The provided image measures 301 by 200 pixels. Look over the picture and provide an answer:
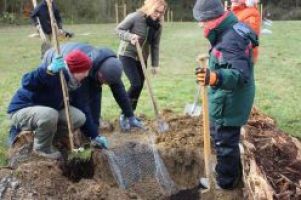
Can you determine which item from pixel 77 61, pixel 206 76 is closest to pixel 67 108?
pixel 77 61

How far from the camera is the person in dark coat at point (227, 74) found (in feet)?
12.7

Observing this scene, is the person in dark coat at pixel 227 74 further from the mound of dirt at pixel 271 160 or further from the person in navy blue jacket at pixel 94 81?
the person in navy blue jacket at pixel 94 81

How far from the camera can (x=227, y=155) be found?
440 centimetres

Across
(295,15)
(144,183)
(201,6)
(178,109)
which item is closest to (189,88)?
(178,109)

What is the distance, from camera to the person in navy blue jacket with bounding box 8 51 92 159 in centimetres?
431

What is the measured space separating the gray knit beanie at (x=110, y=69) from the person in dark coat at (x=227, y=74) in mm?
928

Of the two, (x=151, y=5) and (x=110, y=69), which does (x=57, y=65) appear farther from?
(x=151, y=5)

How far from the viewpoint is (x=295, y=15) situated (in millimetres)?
32938

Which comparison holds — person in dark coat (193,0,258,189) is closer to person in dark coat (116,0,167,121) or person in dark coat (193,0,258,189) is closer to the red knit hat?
the red knit hat

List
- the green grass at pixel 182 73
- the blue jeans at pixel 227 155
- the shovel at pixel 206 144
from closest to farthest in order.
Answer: the shovel at pixel 206 144, the blue jeans at pixel 227 155, the green grass at pixel 182 73

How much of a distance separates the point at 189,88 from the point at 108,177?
168 inches

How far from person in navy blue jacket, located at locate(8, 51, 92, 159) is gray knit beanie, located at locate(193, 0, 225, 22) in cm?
98

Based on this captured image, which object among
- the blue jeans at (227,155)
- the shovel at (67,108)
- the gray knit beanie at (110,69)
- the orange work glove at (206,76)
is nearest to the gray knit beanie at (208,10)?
the orange work glove at (206,76)

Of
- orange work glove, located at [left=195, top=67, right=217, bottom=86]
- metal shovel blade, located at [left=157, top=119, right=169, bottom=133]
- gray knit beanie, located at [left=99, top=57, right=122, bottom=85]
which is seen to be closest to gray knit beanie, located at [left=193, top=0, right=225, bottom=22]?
orange work glove, located at [left=195, top=67, right=217, bottom=86]
